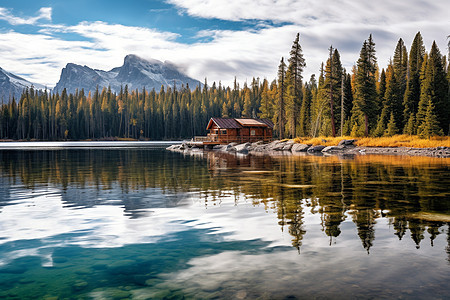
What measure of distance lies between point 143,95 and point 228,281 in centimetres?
16261

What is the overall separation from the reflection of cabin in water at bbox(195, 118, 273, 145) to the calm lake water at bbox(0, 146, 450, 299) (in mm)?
55948

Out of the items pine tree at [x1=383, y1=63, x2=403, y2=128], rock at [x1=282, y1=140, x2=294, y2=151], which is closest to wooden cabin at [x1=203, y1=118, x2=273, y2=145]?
rock at [x1=282, y1=140, x2=294, y2=151]

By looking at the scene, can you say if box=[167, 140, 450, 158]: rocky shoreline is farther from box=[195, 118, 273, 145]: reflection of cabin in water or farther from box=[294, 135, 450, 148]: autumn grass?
box=[195, 118, 273, 145]: reflection of cabin in water

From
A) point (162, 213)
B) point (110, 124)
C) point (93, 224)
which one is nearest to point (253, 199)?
point (162, 213)

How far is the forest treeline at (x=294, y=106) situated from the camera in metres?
53.6

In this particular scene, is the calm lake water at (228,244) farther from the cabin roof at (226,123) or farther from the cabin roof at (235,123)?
the cabin roof at (235,123)

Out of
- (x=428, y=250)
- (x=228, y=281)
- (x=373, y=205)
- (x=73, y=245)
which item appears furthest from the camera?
(x=373, y=205)

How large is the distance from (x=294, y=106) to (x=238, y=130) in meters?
12.4

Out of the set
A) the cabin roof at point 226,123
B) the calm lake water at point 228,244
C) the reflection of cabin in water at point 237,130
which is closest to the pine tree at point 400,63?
the reflection of cabin in water at point 237,130

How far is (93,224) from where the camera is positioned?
8773mm

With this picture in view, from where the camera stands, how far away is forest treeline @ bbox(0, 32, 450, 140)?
2111 inches

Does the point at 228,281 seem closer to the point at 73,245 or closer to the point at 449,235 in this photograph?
the point at 73,245

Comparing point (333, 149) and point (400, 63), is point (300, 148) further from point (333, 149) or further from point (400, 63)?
point (400, 63)

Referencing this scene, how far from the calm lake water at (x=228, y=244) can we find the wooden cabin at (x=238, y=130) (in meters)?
55.9
